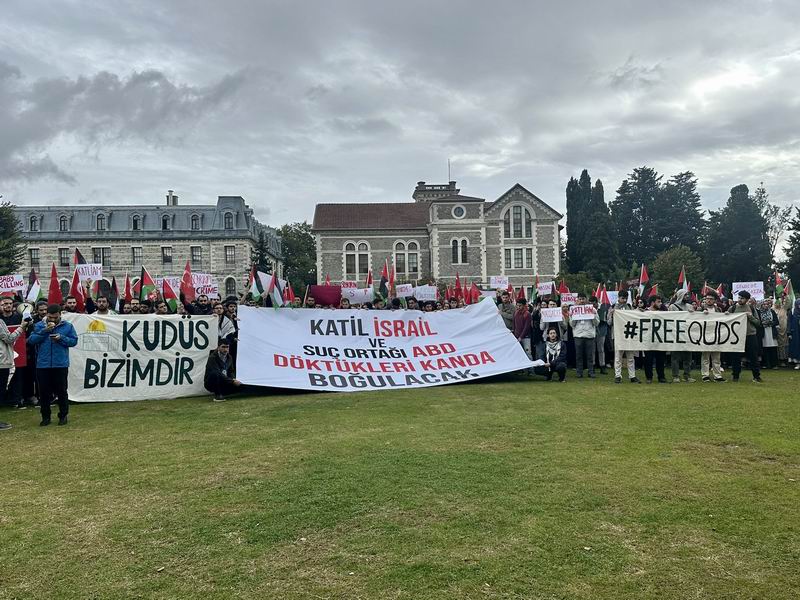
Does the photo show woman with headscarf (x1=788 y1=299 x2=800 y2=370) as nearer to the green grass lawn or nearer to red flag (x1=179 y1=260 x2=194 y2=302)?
the green grass lawn

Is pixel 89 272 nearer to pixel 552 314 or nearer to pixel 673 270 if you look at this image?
pixel 552 314

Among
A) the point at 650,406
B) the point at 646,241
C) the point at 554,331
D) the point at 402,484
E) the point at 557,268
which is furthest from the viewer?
the point at 646,241

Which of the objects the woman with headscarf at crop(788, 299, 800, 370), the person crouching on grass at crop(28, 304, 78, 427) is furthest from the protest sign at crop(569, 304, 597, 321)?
the person crouching on grass at crop(28, 304, 78, 427)

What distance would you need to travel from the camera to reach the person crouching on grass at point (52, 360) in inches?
346

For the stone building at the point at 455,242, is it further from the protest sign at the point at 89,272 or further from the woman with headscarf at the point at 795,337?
the protest sign at the point at 89,272

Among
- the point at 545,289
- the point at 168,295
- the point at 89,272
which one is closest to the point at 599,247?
the point at 545,289

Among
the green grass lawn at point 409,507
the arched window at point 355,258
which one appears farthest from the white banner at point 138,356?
the arched window at point 355,258

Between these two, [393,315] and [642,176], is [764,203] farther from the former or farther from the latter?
[393,315]

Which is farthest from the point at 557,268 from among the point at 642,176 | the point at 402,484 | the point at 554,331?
the point at 402,484

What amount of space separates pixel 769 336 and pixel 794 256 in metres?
35.6

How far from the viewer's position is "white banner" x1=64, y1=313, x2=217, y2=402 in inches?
435

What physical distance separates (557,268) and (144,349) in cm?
5888

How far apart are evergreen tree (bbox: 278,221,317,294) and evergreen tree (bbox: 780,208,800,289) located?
57539 millimetres

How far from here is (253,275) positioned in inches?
554
